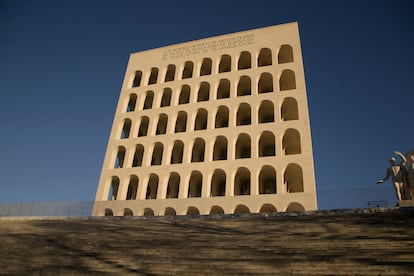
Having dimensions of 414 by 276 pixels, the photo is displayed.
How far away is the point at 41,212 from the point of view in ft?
72.0

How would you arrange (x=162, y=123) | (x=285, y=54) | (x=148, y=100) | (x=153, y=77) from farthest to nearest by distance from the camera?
(x=153, y=77)
(x=148, y=100)
(x=162, y=123)
(x=285, y=54)

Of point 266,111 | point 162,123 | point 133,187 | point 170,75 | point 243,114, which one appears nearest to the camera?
point 266,111

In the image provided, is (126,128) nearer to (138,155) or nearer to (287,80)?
(138,155)

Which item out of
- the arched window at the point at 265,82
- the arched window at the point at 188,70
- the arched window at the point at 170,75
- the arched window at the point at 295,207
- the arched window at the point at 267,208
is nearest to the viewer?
the arched window at the point at 295,207

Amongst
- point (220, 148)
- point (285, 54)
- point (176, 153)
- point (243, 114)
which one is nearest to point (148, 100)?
point (176, 153)

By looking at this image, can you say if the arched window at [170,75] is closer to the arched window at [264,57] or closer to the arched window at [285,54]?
the arched window at [264,57]

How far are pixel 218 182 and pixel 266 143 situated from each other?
5.53 meters

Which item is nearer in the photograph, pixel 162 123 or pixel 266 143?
pixel 266 143

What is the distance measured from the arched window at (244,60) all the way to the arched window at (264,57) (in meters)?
1.02

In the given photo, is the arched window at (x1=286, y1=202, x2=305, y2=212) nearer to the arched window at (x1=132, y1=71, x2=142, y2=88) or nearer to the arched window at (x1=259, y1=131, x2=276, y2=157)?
the arched window at (x1=259, y1=131, x2=276, y2=157)

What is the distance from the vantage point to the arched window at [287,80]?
29.6 m

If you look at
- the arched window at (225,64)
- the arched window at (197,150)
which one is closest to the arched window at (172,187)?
the arched window at (197,150)

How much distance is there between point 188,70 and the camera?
34.6 m

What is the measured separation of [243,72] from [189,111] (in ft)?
20.0
